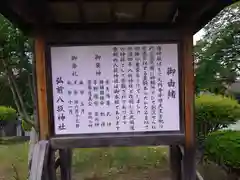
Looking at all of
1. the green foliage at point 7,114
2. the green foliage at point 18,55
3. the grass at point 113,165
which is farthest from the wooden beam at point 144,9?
the green foliage at point 7,114

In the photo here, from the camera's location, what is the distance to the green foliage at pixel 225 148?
15.7ft

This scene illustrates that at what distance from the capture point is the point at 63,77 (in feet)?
10.3

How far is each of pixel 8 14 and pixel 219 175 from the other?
4083 millimetres

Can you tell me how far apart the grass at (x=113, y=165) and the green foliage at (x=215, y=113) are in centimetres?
134

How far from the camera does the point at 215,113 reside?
5.67 m

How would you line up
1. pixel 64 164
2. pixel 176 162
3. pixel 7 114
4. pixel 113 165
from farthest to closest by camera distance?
pixel 7 114, pixel 113 165, pixel 64 164, pixel 176 162

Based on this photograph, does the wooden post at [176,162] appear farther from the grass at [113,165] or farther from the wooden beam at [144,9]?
the grass at [113,165]

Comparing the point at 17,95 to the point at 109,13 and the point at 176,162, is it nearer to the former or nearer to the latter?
the point at 176,162

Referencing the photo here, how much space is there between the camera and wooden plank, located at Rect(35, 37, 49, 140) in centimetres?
311

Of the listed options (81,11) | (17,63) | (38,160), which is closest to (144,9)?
(81,11)

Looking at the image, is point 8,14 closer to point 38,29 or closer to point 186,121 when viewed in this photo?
point 38,29

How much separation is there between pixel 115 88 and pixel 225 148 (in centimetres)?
237

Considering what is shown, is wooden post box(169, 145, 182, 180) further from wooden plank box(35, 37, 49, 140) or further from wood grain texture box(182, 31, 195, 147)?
wooden plank box(35, 37, 49, 140)

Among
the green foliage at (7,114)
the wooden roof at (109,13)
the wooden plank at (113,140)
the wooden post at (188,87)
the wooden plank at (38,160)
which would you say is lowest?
the green foliage at (7,114)
